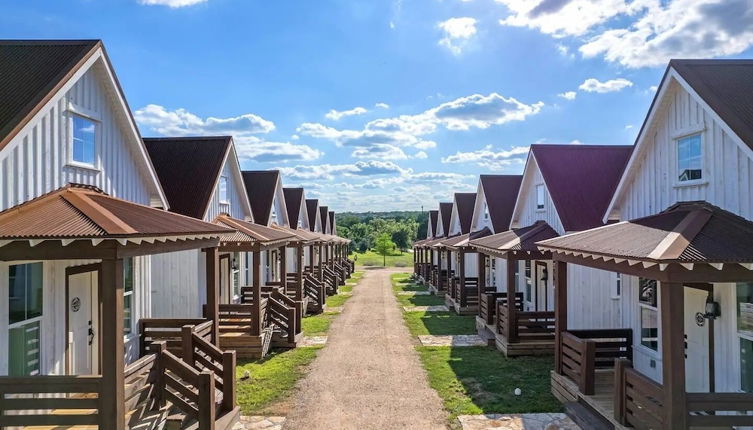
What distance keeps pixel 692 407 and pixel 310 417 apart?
5838 millimetres

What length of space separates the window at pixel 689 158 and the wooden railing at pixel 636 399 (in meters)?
3.50

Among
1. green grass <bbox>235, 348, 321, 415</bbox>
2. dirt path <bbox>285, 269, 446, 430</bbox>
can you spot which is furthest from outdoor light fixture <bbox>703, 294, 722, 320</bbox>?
green grass <bbox>235, 348, 321, 415</bbox>

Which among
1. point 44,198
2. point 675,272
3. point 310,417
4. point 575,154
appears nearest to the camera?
point 675,272

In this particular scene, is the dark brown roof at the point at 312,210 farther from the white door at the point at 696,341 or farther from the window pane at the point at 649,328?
the white door at the point at 696,341

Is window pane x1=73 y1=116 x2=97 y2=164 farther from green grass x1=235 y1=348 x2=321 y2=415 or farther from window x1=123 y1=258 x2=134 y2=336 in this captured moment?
green grass x1=235 y1=348 x2=321 y2=415

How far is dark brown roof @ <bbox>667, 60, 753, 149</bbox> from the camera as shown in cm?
714

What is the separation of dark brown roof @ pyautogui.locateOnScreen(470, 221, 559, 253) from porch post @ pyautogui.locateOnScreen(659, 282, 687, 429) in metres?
6.69

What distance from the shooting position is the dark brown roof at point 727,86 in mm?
7141

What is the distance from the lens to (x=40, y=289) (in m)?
7.48

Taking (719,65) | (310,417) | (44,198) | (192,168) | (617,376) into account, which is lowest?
(310,417)

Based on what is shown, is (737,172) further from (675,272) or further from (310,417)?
(310,417)

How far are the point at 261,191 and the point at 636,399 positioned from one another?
18605 mm

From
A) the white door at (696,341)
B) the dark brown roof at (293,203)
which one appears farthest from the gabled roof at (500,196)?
the white door at (696,341)

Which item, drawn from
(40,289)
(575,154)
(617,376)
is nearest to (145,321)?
(40,289)
